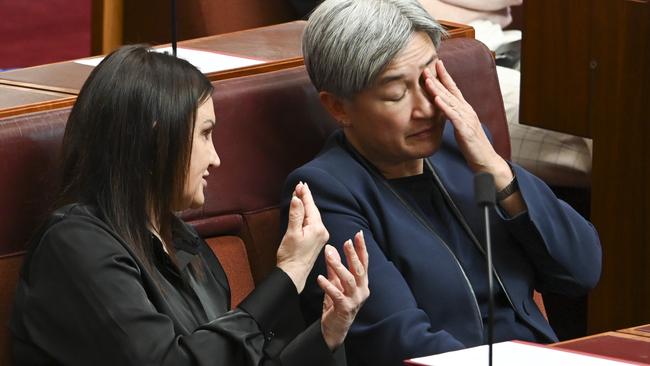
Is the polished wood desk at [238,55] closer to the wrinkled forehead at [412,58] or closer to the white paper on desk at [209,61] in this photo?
the white paper on desk at [209,61]

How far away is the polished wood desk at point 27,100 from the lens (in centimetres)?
205

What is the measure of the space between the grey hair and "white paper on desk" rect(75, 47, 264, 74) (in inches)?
11.2

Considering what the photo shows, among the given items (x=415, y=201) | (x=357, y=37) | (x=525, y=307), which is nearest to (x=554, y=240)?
(x=525, y=307)

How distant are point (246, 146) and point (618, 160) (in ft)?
3.34

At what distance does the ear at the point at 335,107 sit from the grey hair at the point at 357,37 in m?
0.02

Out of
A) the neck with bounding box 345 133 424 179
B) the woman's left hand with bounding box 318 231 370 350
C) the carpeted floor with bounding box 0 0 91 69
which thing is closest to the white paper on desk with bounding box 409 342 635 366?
the woman's left hand with bounding box 318 231 370 350

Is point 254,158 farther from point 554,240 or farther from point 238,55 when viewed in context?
point 554,240

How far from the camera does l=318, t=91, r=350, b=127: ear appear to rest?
217 cm

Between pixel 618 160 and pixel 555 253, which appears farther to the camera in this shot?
pixel 618 160

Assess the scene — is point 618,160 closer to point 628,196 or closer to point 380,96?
point 628,196

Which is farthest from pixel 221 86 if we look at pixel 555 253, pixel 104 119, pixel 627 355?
pixel 627 355

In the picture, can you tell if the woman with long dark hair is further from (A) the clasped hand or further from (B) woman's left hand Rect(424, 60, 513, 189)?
(B) woman's left hand Rect(424, 60, 513, 189)

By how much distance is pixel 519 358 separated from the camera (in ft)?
5.54

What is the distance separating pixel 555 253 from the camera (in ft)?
7.13
